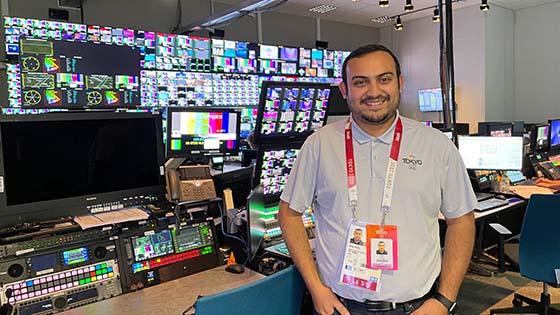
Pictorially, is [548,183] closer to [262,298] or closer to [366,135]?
[366,135]

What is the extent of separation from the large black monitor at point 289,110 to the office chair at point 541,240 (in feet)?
4.78

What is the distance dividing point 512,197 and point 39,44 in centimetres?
474

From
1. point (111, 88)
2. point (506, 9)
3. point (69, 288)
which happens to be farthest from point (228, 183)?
point (506, 9)

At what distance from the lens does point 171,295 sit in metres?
1.80

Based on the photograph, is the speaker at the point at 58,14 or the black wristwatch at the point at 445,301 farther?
the speaker at the point at 58,14

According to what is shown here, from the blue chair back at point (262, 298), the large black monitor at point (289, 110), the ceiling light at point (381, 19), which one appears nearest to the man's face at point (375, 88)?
the blue chair back at point (262, 298)

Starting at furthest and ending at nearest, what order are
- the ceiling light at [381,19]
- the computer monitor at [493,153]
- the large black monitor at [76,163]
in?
the ceiling light at [381,19], the computer monitor at [493,153], the large black monitor at [76,163]

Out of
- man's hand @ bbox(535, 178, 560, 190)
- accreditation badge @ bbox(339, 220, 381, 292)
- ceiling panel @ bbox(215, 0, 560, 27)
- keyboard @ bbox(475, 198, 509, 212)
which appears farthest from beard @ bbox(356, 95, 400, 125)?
ceiling panel @ bbox(215, 0, 560, 27)

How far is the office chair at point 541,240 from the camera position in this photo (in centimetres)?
271

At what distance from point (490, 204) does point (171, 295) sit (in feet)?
8.95

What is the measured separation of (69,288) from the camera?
5.57 feet

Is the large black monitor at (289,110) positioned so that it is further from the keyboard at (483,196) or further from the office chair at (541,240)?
the keyboard at (483,196)

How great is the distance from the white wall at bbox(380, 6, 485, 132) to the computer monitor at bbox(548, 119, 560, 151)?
2721mm

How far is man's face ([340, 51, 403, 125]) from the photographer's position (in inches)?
61.8
